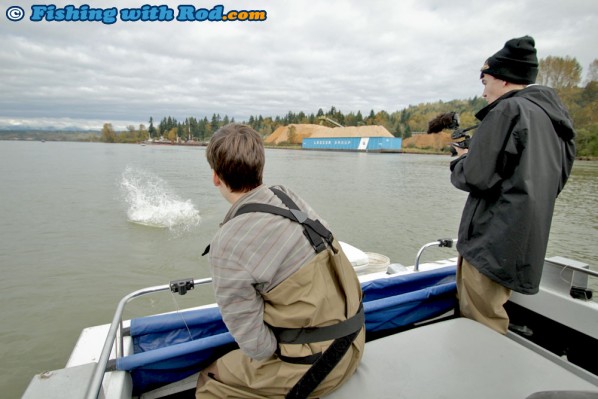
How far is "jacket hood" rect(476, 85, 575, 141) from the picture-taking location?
5.86 feet

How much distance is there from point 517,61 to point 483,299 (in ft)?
4.77

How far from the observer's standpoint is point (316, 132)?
107 metres

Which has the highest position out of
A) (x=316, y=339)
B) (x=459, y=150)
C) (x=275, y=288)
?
(x=459, y=150)

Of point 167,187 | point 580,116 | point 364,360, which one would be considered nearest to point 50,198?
point 167,187

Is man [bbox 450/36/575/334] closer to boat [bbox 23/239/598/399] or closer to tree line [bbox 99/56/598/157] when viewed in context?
boat [bbox 23/239/598/399]

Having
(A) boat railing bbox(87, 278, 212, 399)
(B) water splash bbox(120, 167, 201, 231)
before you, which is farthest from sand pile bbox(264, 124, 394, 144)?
(A) boat railing bbox(87, 278, 212, 399)

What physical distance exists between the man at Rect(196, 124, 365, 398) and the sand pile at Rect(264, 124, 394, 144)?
92483mm

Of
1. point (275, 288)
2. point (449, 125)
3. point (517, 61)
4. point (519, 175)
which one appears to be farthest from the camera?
point (449, 125)

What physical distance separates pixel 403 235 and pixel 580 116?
65.5m

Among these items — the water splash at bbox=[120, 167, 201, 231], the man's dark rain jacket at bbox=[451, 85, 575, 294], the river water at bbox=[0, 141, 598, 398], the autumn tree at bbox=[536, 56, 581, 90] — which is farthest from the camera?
the autumn tree at bbox=[536, 56, 581, 90]

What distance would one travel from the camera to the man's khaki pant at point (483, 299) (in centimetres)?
206

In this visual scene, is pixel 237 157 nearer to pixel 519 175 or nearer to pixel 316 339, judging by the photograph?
pixel 316 339

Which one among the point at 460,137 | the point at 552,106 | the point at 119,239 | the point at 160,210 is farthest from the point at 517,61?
the point at 160,210

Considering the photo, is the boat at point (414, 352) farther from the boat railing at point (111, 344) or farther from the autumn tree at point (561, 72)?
the autumn tree at point (561, 72)
